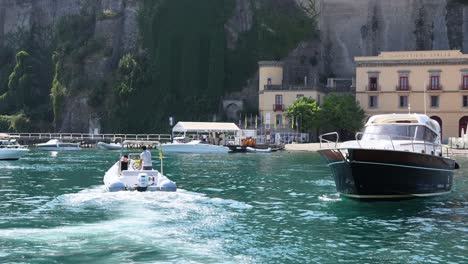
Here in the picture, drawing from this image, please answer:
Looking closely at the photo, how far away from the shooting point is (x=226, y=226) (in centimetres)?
2219

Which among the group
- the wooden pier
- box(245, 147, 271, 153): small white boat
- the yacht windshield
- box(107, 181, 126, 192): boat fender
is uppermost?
the yacht windshield

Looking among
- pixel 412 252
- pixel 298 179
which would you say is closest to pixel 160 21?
pixel 298 179

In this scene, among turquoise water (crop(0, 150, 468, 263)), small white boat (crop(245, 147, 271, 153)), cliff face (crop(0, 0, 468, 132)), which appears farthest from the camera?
cliff face (crop(0, 0, 468, 132))

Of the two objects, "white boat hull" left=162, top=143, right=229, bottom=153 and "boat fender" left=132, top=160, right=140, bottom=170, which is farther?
"white boat hull" left=162, top=143, right=229, bottom=153

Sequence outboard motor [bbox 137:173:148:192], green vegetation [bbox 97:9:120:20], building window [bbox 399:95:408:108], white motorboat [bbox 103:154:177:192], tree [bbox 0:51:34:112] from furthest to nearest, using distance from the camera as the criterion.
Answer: tree [bbox 0:51:34:112] → green vegetation [bbox 97:9:120:20] → building window [bbox 399:95:408:108] → white motorboat [bbox 103:154:177:192] → outboard motor [bbox 137:173:148:192]

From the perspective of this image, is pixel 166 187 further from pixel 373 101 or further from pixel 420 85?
pixel 373 101

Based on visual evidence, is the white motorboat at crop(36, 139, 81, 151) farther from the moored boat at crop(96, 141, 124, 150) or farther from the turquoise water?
the turquoise water

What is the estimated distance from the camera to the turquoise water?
17.9 m

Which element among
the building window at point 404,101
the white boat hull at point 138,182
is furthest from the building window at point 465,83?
the white boat hull at point 138,182

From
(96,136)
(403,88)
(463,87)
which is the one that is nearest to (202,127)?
(96,136)

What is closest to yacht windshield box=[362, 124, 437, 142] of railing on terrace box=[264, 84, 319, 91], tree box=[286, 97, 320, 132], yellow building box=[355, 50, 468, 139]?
tree box=[286, 97, 320, 132]

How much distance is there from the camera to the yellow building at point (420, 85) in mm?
86875

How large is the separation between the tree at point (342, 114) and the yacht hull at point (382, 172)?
55.3 metres

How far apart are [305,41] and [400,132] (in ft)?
239
